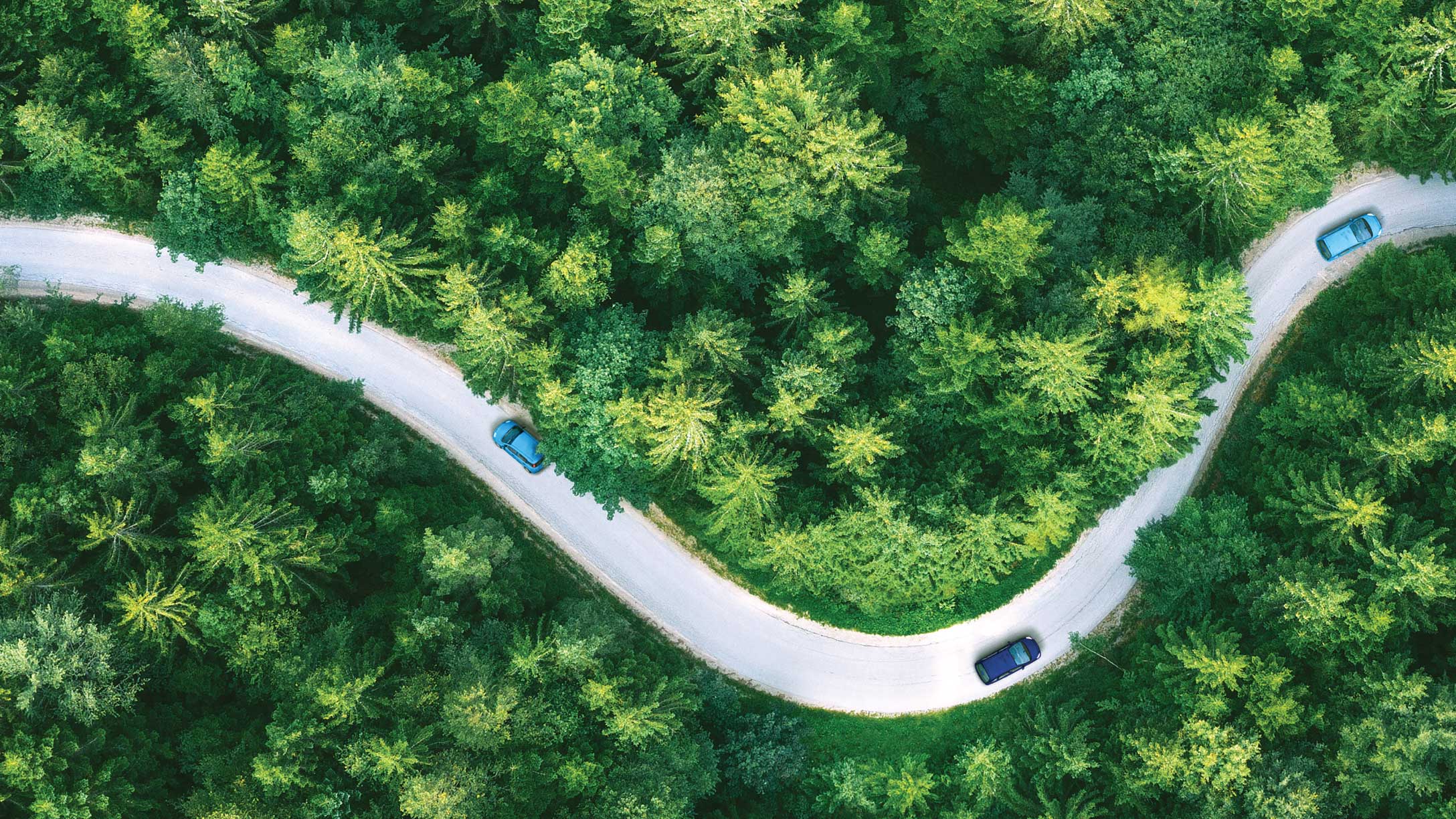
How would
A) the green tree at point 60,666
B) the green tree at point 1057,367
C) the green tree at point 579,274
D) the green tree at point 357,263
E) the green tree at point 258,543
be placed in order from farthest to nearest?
the green tree at point 579,274 < the green tree at point 357,263 < the green tree at point 1057,367 < the green tree at point 258,543 < the green tree at point 60,666

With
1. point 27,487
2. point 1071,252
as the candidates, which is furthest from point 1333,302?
→ point 27,487

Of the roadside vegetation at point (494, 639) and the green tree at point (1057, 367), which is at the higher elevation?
the green tree at point (1057, 367)

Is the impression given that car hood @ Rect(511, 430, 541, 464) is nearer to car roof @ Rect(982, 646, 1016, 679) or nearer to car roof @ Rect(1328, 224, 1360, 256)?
car roof @ Rect(982, 646, 1016, 679)

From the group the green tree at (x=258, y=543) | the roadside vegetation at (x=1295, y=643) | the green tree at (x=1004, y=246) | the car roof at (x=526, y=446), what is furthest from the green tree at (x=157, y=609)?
the green tree at (x=1004, y=246)

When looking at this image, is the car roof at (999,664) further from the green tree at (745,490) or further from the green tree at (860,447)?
the green tree at (745,490)

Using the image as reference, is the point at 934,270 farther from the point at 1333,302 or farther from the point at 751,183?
the point at 1333,302

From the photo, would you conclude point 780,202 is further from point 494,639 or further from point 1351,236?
point 1351,236
